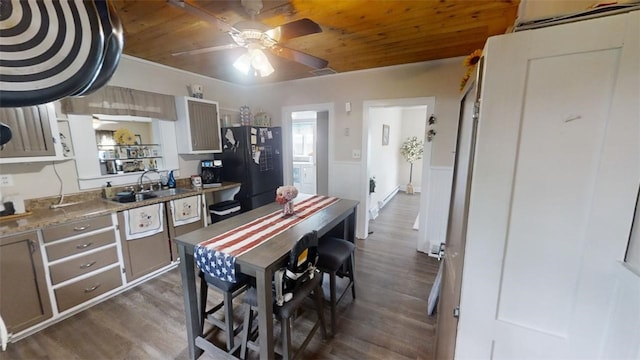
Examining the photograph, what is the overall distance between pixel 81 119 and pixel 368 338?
11.1 ft

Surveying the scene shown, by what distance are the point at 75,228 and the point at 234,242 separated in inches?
62.3

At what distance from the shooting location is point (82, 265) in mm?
2119

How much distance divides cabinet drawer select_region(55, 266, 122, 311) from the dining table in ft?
4.03

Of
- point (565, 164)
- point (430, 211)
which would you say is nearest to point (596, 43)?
point (565, 164)

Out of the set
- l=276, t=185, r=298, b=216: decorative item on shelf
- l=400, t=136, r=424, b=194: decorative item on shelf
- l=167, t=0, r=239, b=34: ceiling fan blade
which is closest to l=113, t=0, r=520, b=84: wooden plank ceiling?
l=167, t=0, r=239, b=34: ceiling fan blade

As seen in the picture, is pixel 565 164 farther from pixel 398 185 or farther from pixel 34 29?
pixel 398 185

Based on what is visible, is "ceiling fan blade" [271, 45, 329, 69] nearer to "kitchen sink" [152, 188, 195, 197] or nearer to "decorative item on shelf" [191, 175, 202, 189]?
"kitchen sink" [152, 188, 195, 197]

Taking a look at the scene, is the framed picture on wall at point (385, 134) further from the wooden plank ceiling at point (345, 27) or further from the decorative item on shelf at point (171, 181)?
the decorative item on shelf at point (171, 181)

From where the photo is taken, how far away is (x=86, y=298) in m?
2.14

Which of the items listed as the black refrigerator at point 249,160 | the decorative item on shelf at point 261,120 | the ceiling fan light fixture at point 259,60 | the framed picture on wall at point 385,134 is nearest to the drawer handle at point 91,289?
the black refrigerator at point 249,160

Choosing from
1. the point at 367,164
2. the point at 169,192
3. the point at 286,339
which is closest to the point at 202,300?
the point at 286,339

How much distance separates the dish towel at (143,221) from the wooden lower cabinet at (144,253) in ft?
0.12

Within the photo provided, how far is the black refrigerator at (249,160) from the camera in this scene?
11.6 feet

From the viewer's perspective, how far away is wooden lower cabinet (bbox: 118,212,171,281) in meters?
2.41
